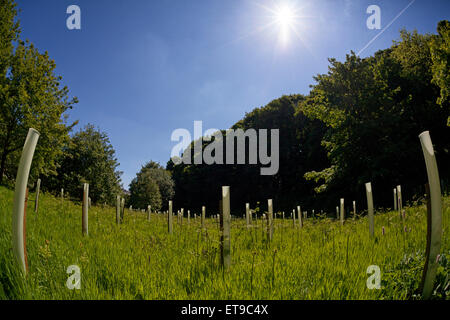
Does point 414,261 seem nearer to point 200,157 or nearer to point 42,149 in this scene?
point 42,149

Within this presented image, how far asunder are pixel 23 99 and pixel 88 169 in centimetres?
2079

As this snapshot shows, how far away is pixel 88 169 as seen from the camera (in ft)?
116

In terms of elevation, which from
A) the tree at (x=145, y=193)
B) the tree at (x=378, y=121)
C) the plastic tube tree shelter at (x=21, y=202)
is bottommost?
the tree at (x=145, y=193)

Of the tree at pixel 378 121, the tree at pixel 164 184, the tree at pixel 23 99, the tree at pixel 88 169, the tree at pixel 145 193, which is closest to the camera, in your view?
the tree at pixel 23 99

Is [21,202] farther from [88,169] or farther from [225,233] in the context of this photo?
[88,169]

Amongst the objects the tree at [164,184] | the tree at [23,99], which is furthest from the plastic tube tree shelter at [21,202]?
the tree at [164,184]

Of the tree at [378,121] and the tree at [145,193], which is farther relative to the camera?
the tree at [145,193]

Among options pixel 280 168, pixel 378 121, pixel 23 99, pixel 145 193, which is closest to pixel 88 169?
pixel 145 193

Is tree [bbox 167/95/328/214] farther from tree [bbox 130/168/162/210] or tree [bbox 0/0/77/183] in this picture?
tree [bbox 0/0/77/183]

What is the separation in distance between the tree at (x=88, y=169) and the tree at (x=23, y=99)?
1552 centimetres

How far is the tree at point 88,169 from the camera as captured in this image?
33.8 meters

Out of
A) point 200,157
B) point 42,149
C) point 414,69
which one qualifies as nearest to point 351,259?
point 42,149

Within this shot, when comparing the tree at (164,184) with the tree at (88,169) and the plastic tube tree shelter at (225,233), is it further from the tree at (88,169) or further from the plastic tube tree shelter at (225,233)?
the plastic tube tree shelter at (225,233)
